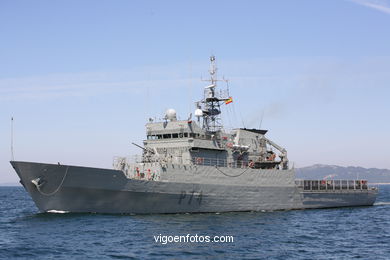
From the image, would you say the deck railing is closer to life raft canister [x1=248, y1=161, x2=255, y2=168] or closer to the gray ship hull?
the gray ship hull

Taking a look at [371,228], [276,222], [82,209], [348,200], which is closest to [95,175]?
[82,209]

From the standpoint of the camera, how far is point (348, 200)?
122 ft

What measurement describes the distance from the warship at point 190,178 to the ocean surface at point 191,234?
84 centimetres

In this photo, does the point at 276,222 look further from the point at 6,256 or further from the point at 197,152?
the point at 6,256

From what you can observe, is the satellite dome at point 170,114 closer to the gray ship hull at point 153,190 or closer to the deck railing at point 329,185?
the gray ship hull at point 153,190

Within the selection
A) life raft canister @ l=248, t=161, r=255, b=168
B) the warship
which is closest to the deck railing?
the warship

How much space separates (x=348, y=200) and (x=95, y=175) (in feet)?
76.2

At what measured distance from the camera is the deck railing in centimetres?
3466

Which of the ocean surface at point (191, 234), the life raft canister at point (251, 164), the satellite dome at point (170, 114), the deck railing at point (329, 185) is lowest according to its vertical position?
the ocean surface at point (191, 234)

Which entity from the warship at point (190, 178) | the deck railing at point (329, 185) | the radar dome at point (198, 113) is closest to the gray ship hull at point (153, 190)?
the warship at point (190, 178)

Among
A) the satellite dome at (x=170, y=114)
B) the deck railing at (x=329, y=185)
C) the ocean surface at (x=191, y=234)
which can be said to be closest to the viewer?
the ocean surface at (x=191, y=234)

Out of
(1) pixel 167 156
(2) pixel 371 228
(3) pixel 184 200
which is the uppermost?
(1) pixel 167 156

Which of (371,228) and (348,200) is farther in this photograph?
(348,200)

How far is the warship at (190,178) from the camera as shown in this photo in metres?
23.5
